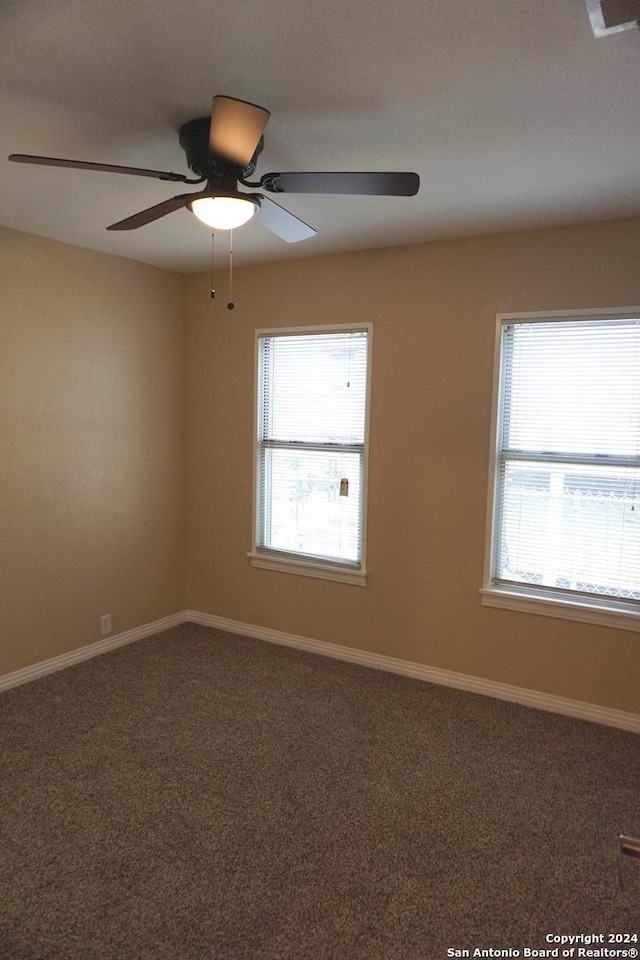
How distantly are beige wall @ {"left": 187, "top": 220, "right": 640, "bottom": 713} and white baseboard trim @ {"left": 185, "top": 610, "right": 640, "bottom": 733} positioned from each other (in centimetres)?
4

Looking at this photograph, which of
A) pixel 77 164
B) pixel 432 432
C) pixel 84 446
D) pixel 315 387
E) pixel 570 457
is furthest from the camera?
pixel 315 387

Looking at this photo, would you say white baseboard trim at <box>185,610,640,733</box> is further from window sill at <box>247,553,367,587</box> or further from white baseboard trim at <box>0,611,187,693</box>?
window sill at <box>247,553,367,587</box>

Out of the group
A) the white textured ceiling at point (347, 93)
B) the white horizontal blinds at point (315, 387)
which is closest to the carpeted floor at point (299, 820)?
the white horizontal blinds at point (315, 387)

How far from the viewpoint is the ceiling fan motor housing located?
196 centimetres

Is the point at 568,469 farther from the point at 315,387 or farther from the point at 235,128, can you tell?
the point at 235,128

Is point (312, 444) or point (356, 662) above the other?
point (312, 444)

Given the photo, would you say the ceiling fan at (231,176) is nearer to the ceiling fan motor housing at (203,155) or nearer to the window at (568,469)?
the ceiling fan motor housing at (203,155)

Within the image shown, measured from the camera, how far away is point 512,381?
11.0 feet

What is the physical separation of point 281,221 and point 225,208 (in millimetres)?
409

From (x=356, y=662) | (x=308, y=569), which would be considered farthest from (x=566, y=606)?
(x=308, y=569)

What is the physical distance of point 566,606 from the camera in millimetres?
3230

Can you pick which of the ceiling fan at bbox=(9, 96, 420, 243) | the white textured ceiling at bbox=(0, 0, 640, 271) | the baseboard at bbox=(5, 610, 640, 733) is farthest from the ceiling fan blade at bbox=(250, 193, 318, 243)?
the baseboard at bbox=(5, 610, 640, 733)

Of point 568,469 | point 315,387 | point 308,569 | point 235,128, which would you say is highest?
point 235,128

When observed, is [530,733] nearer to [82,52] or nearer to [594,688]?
[594,688]
